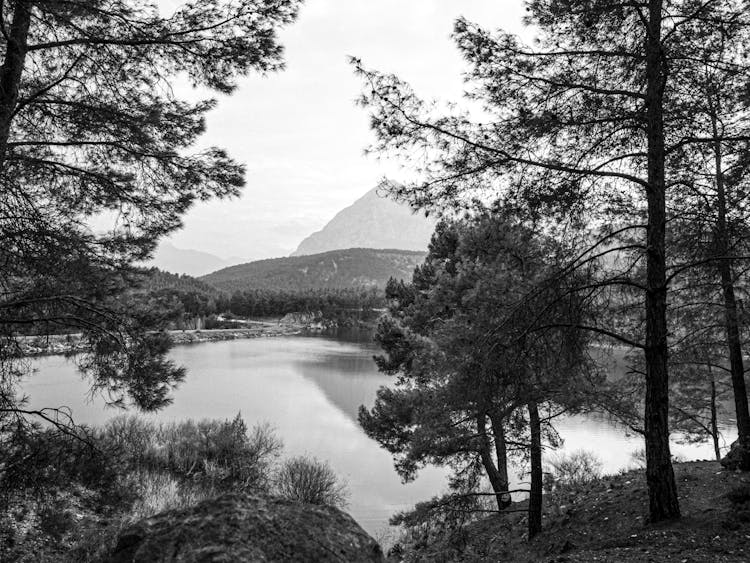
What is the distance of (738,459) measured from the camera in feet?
26.8

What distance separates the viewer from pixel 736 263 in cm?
674

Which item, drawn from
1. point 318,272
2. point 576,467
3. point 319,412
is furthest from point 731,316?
point 318,272

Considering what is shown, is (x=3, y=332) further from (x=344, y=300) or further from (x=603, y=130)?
(x=344, y=300)

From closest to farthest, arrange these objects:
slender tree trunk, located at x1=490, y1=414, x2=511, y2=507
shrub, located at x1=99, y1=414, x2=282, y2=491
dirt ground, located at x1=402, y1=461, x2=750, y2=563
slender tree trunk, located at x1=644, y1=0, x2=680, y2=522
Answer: dirt ground, located at x1=402, y1=461, x2=750, y2=563 < slender tree trunk, located at x1=644, y1=0, x2=680, y2=522 < slender tree trunk, located at x1=490, y1=414, x2=511, y2=507 < shrub, located at x1=99, y1=414, x2=282, y2=491

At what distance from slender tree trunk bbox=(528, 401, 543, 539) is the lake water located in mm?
1924

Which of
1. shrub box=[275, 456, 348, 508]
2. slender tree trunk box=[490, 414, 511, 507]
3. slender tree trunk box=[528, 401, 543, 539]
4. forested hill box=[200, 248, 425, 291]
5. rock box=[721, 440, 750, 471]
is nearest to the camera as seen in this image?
slender tree trunk box=[528, 401, 543, 539]

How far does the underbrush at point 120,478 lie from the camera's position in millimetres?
5422

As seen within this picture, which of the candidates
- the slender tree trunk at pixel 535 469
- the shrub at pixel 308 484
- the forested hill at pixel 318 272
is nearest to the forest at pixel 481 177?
the slender tree trunk at pixel 535 469

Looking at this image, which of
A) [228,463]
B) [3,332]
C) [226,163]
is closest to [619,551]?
[226,163]

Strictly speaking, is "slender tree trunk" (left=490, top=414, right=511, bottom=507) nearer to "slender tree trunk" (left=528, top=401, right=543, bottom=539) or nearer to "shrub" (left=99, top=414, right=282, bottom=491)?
"slender tree trunk" (left=528, top=401, right=543, bottom=539)

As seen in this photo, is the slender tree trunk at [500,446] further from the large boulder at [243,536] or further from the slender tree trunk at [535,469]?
the large boulder at [243,536]

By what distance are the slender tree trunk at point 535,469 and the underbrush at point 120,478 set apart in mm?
4771

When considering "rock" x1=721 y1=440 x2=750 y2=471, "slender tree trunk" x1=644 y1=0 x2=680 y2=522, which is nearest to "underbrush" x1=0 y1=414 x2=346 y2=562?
"slender tree trunk" x1=644 y1=0 x2=680 y2=522

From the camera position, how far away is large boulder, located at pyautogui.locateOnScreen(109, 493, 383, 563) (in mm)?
2568
